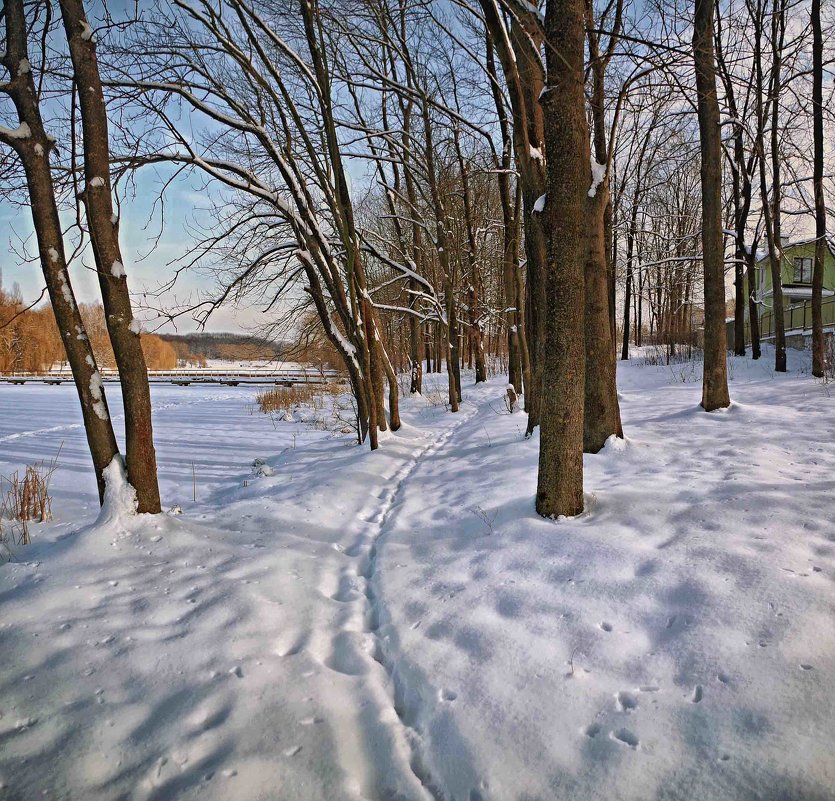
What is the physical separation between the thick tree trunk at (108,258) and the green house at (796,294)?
1808 centimetres

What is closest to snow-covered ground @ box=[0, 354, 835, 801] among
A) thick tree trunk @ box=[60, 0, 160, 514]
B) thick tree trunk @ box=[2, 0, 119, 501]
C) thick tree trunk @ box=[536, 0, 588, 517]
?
thick tree trunk @ box=[60, 0, 160, 514]

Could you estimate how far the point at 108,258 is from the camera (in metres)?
3.84

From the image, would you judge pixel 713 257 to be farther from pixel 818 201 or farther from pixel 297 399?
pixel 297 399

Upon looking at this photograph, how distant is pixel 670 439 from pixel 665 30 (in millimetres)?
4185

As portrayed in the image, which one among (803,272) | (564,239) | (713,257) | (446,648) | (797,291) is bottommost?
(446,648)

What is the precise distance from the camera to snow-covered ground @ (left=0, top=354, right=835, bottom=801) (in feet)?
5.44

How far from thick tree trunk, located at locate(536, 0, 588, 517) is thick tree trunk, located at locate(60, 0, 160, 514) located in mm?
3172

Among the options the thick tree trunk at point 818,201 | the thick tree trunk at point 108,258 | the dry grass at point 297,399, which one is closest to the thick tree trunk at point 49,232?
the thick tree trunk at point 108,258

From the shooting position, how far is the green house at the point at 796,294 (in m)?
Result: 17.8

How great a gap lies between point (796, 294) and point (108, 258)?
2690 cm

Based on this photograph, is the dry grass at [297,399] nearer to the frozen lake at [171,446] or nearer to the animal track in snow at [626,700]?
the frozen lake at [171,446]

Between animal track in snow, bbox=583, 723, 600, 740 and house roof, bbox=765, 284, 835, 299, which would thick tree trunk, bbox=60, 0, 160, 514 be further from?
house roof, bbox=765, 284, 835, 299

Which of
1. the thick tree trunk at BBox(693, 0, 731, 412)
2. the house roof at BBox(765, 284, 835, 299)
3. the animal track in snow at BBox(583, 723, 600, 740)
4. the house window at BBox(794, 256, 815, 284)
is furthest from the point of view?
the house window at BBox(794, 256, 815, 284)

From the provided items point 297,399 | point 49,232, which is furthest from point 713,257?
point 297,399
